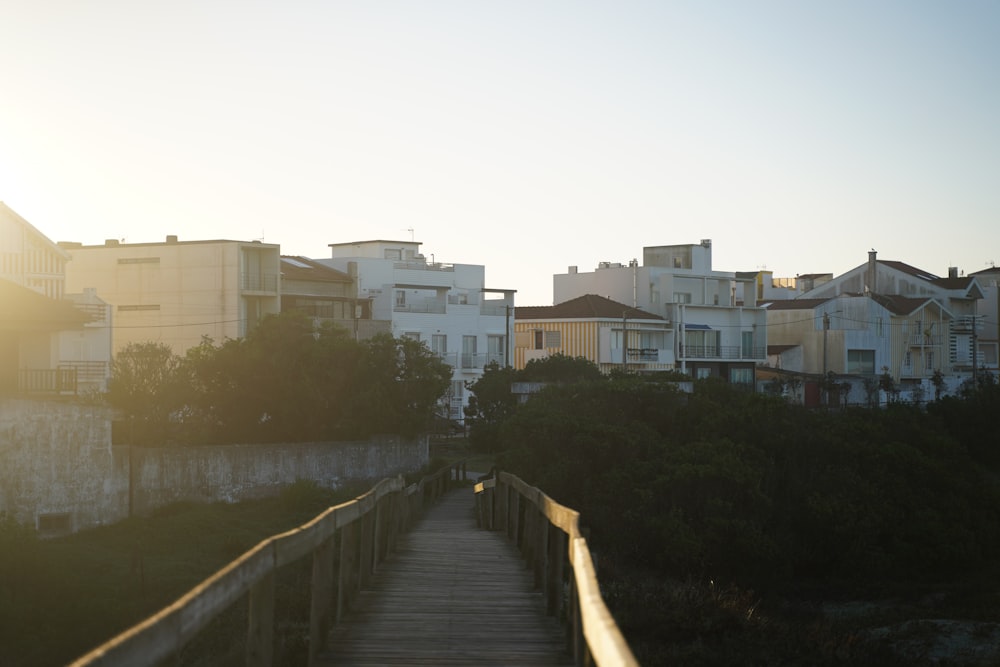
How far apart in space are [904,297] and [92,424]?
79.0 meters

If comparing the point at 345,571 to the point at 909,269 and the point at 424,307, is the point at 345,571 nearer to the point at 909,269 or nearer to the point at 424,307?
the point at 424,307

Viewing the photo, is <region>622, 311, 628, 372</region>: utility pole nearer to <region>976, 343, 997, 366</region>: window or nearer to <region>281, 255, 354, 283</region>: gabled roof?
<region>281, 255, 354, 283</region>: gabled roof

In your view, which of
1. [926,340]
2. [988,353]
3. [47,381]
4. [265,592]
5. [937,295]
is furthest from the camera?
[988,353]

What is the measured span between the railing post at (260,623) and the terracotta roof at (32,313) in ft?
103

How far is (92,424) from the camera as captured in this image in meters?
31.7

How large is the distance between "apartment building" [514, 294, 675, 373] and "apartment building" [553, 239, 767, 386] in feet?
5.39

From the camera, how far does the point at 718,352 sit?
275ft

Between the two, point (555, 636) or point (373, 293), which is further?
point (373, 293)

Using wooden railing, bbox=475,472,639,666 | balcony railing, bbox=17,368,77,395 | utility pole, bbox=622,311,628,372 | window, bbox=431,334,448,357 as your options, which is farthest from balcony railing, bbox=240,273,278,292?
wooden railing, bbox=475,472,639,666

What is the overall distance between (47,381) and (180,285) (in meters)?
26.9

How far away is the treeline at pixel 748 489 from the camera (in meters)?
34.6

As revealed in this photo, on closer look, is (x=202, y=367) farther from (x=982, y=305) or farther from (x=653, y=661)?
(x=982, y=305)

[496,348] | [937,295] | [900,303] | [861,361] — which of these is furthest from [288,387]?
[937,295]

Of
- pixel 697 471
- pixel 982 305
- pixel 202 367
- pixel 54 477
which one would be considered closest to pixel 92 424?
pixel 54 477
